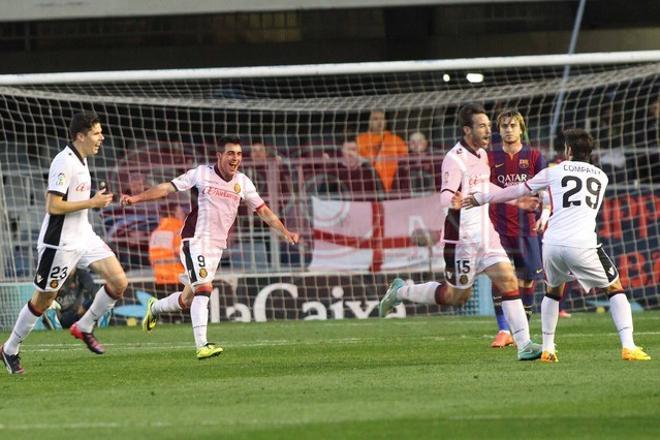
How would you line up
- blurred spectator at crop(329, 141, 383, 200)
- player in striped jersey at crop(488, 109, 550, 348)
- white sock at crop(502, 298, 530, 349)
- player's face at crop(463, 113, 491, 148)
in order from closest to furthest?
white sock at crop(502, 298, 530, 349) < player's face at crop(463, 113, 491, 148) < player in striped jersey at crop(488, 109, 550, 348) < blurred spectator at crop(329, 141, 383, 200)

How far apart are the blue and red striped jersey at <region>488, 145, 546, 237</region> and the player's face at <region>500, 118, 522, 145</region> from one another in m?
0.15

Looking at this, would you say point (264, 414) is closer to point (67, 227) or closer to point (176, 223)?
point (67, 227)

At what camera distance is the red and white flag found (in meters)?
20.8

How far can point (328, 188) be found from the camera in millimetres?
21625

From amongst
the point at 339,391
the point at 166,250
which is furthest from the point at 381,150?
the point at 339,391

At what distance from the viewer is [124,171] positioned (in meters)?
22.0

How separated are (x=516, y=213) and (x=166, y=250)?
732 cm

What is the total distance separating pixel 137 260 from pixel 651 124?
813 centimetres

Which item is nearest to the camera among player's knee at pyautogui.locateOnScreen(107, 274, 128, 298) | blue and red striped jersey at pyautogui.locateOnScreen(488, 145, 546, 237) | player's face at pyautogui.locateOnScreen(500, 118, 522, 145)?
player's knee at pyautogui.locateOnScreen(107, 274, 128, 298)

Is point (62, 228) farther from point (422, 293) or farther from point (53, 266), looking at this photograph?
point (422, 293)

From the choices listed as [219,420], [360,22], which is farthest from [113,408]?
[360,22]

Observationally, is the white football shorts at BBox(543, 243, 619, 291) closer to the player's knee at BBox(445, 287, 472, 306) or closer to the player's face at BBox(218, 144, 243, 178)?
the player's knee at BBox(445, 287, 472, 306)

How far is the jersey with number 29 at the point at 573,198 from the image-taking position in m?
11.5

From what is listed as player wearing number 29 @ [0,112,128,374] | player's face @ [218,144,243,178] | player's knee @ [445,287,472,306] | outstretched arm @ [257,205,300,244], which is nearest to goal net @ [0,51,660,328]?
outstretched arm @ [257,205,300,244]
